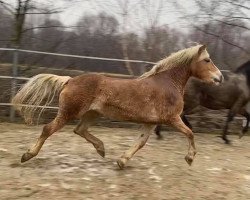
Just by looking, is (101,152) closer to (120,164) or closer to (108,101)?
(120,164)

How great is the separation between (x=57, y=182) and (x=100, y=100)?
1.20 metres

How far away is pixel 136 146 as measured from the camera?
5.96m

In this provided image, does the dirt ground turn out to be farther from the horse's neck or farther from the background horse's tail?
the horse's neck

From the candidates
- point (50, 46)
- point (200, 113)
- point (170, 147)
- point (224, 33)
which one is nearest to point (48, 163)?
point (170, 147)

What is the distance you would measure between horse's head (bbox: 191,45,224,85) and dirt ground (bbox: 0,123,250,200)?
50.5 inches

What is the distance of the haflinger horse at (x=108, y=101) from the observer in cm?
568

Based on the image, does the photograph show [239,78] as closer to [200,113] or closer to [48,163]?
[200,113]

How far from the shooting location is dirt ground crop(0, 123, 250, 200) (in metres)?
5.01

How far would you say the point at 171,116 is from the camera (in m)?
5.80

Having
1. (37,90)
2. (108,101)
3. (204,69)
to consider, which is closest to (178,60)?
(204,69)

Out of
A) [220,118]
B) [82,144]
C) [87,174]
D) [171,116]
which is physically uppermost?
[171,116]

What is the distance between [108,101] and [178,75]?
1168 mm

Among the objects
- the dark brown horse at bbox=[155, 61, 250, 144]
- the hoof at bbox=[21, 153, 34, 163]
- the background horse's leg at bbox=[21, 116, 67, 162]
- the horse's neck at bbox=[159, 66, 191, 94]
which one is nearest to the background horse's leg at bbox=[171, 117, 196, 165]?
the horse's neck at bbox=[159, 66, 191, 94]

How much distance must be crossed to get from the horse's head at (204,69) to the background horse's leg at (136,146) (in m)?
1.06
